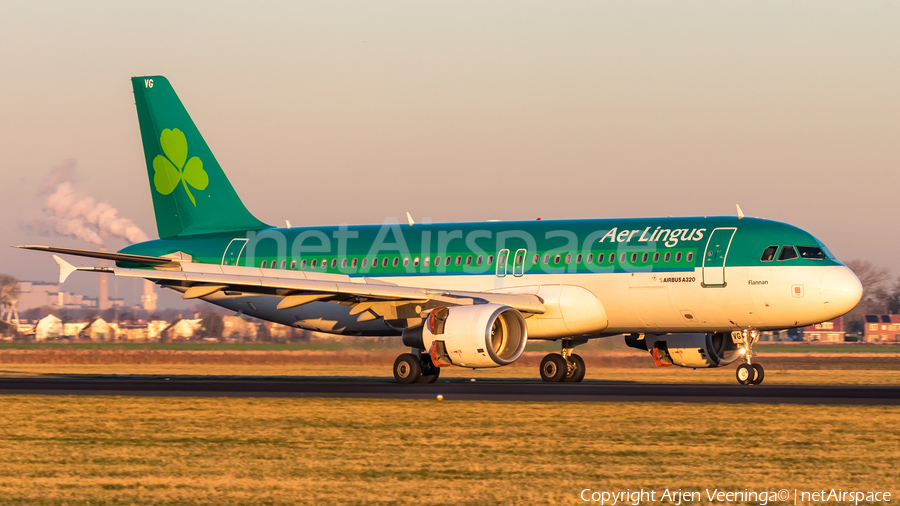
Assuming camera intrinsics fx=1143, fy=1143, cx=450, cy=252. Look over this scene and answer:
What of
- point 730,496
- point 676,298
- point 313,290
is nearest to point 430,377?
point 313,290

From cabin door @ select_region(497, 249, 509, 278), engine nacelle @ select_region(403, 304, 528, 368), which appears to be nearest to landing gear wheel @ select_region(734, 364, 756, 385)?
engine nacelle @ select_region(403, 304, 528, 368)

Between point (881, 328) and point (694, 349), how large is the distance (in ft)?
187

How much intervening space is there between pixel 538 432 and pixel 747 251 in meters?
13.9

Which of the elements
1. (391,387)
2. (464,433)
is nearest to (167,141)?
(391,387)

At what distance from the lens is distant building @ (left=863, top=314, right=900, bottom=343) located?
266 ft

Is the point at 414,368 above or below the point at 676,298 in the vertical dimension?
below

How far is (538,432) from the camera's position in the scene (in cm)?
1784

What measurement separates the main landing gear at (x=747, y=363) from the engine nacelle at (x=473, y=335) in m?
5.73

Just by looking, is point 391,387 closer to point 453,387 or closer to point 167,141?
point 453,387

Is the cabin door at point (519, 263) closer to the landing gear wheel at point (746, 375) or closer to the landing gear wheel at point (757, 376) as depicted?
the landing gear wheel at point (746, 375)

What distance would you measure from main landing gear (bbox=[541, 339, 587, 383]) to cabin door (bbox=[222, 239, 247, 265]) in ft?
36.7

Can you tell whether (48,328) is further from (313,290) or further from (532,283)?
(532,283)

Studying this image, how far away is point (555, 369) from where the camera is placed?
1342 inches

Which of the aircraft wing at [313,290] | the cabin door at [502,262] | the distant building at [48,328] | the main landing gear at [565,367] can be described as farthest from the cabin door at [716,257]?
the distant building at [48,328]
